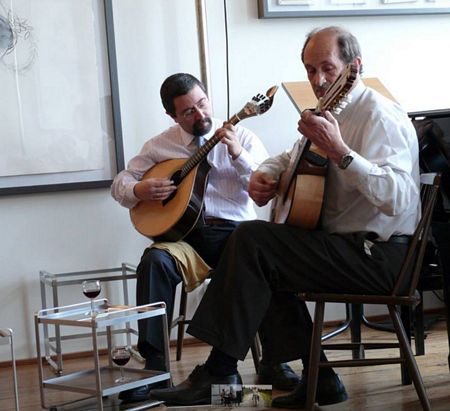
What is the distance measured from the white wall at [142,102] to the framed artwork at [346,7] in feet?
0.15

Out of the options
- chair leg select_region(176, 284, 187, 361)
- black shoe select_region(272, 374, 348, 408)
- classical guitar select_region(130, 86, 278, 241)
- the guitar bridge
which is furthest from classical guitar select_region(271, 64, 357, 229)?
chair leg select_region(176, 284, 187, 361)

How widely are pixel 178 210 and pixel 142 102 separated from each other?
861mm

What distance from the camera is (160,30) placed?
11.8 ft

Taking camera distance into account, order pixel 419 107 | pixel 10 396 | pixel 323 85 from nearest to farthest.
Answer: pixel 323 85
pixel 10 396
pixel 419 107

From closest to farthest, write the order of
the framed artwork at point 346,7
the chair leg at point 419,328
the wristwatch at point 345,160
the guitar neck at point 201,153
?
the wristwatch at point 345,160 → the guitar neck at point 201,153 → the chair leg at point 419,328 → the framed artwork at point 346,7

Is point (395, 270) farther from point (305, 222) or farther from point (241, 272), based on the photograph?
point (241, 272)

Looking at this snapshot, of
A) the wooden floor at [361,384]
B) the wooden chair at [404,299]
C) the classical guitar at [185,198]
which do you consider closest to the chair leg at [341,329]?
the wooden floor at [361,384]

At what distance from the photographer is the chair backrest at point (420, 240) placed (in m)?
2.22

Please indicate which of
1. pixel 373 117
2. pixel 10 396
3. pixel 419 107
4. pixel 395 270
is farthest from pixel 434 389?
pixel 419 107

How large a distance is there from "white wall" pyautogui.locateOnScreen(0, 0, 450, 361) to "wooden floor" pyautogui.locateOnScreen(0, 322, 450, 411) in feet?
1.36

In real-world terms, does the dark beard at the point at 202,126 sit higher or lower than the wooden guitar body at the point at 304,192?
higher

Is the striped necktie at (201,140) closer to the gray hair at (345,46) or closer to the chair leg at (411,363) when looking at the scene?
the gray hair at (345,46)

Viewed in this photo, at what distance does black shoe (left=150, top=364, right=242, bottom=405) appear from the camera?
2441mm

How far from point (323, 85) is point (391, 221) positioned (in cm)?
45
